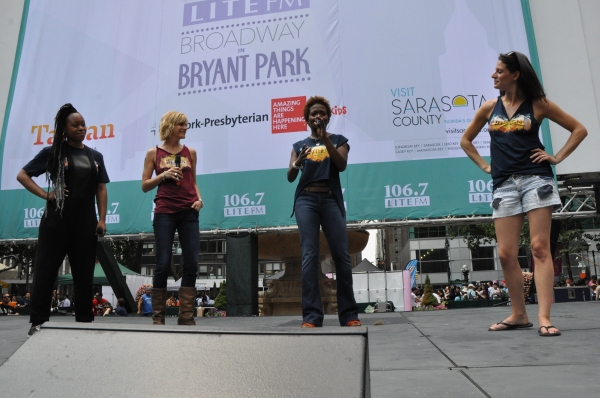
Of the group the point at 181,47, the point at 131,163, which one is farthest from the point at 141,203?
the point at 181,47

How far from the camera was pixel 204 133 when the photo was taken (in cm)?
803

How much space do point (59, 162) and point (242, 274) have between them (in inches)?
170

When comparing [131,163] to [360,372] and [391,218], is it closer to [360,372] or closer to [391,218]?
[391,218]

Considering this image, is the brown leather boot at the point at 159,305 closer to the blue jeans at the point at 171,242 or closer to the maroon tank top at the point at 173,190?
the blue jeans at the point at 171,242

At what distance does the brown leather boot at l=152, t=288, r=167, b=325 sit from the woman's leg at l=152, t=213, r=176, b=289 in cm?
4

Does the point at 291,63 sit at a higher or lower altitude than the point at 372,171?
higher

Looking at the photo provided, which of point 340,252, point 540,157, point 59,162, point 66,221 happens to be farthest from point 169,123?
point 540,157

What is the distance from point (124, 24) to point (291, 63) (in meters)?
2.96

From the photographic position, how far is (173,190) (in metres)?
3.69

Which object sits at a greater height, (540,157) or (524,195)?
(540,157)

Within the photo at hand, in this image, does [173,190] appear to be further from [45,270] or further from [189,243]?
[45,270]

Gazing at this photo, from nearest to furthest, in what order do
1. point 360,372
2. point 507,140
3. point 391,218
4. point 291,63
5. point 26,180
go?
point 360,372
point 507,140
point 26,180
point 391,218
point 291,63

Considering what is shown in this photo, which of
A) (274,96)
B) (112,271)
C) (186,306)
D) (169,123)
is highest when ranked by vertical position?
(274,96)

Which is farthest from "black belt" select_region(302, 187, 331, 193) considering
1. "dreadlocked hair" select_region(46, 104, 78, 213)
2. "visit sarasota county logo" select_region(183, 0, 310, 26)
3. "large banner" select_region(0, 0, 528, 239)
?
"visit sarasota county logo" select_region(183, 0, 310, 26)
